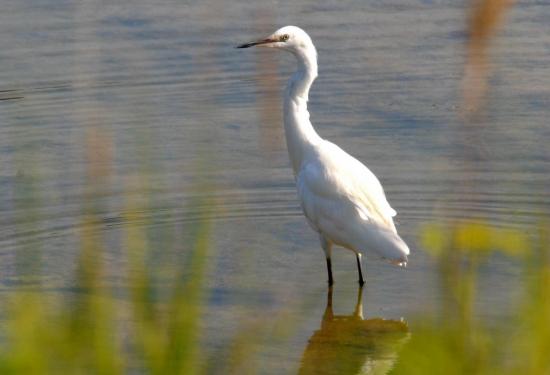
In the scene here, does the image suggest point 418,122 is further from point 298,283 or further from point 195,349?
point 195,349

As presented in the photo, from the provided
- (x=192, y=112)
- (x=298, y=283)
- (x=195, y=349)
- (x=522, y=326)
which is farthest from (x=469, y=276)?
(x=192, y=112)

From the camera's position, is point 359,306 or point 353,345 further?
point 359,306

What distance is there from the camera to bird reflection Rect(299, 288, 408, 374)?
4.62 meters

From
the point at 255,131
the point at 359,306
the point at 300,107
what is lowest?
the point at 359,306

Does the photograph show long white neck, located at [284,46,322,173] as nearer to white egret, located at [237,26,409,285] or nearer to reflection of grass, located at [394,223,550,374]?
white egret, located at [237,26,409,285]

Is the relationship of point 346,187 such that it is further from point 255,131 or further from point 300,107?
point 255,131

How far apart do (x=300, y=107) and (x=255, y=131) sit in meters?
1.75

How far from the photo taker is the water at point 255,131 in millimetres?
5469

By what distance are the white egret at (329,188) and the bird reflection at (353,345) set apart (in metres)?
0.28

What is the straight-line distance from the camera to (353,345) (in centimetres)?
498

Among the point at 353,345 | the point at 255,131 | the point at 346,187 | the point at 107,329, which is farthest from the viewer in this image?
the point at 255,131

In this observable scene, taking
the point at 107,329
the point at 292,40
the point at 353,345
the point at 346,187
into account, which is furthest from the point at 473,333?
the point at 292,40

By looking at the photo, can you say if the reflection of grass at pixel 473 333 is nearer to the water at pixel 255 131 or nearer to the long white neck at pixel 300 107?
the water at pixel 255 131

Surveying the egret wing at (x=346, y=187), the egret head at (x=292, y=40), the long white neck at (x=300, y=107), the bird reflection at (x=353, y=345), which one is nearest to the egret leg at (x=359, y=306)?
the bird reflection at (x=353, y=345)
